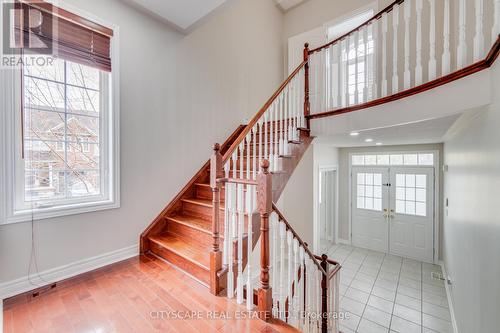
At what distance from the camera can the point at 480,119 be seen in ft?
5.92

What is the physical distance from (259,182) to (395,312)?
340 cm

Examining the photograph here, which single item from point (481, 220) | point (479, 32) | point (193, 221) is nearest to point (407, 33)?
point (479, 32)

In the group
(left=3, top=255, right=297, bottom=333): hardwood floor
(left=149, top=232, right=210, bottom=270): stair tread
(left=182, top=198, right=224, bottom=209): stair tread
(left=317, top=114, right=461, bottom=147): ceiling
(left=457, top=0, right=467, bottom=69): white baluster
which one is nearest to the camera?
(left=3, top=255, right=297, bottom=333): hardwood floor

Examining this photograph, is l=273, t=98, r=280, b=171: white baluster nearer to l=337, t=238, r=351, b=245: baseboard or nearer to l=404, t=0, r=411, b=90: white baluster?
l=404, t=0, r=411, b=90: white baluster

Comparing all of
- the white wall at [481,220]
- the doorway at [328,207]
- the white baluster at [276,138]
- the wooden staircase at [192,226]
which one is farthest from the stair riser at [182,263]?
the doorway at [328,207]

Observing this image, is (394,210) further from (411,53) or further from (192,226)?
(192,226)

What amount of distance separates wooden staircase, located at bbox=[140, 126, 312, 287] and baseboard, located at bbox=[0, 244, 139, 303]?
21 centimetres

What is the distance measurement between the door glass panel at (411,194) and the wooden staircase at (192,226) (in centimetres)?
334

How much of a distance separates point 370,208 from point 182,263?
5.00 metres

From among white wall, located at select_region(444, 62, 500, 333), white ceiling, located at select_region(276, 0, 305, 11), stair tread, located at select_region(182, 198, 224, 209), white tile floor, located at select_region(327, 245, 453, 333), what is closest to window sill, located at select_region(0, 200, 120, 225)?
stair tread, located at select_region(182, 198, 224, 209)

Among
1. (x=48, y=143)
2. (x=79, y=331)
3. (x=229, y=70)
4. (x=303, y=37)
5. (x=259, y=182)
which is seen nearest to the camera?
(x=79, y=331)

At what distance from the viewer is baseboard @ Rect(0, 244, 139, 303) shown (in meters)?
1.89

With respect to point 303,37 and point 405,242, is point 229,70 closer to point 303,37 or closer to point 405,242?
point 303,37

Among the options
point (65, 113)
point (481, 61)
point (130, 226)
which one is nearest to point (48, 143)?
point (65, 113)
